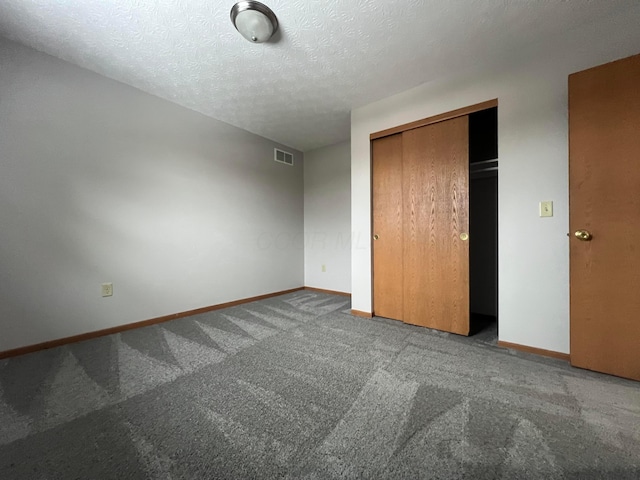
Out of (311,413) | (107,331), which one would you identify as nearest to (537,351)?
(311,413)

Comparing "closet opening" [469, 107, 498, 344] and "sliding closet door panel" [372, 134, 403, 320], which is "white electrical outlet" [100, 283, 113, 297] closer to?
"sliding closet door panel" [372, 134, 403, 320]

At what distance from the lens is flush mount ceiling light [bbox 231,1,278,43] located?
4.80 ft

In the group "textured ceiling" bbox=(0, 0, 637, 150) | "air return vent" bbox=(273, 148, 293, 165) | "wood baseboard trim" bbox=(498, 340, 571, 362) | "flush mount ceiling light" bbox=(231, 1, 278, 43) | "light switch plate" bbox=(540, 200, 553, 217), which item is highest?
"textured ceiling" bbox=(0, 0, 637, 150)

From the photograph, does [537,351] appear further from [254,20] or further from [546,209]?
[254,20]

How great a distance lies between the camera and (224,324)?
95.5 inches

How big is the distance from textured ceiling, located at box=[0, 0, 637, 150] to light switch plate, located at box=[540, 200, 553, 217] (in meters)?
1.14

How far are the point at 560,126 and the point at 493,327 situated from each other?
1.77 metres

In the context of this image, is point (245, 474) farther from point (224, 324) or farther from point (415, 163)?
point (415, 163)

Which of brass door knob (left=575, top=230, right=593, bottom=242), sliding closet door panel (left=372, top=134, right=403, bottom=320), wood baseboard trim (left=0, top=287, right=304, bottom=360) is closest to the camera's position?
brass door knob (left=575, top=230, right=593, bottom=242)

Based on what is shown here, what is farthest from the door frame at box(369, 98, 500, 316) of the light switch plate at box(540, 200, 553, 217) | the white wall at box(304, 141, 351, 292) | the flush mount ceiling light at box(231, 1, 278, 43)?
the flush mount ceiling light at box(231, 1, 278, 43)

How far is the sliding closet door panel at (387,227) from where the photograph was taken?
2436 millimetres

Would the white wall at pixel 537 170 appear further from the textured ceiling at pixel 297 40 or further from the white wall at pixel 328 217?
the white wall at pixel 328 217

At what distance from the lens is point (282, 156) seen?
3.83 m

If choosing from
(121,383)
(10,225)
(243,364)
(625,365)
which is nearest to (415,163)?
(625,365)
